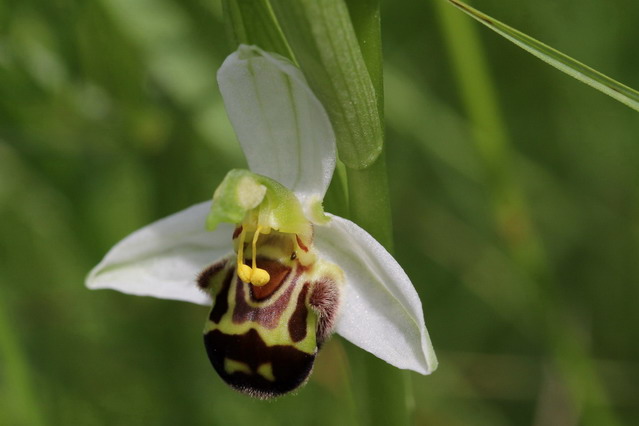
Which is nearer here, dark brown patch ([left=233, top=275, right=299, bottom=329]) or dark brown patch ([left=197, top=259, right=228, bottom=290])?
dark brown patch ([left=233, top=275, right=299, bottom=329])

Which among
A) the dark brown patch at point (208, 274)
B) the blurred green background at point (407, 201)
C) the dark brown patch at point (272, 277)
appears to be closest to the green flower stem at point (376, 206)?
the dark brown patch at point (272, 277)

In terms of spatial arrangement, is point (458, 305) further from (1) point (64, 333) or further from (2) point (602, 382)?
(1) point (64, 333)

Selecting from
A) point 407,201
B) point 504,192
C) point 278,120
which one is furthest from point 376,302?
point 407,201

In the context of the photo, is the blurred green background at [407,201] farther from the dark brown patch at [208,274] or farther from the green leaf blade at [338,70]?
the green leaf blade at [338,70]

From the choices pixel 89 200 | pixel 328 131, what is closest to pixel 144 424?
pixel 89 200

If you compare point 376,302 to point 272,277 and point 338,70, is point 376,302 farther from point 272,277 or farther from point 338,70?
point 338,70

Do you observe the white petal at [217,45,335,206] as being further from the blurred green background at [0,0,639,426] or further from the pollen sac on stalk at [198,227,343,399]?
the blurred green background at [0,0,639,426]

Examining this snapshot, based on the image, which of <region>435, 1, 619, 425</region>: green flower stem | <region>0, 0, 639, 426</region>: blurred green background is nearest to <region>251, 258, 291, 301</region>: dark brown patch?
<region>0, 0, 639, 426</region>: blurred green background

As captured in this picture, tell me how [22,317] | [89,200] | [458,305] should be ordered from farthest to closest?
[458,305] < [22,317] < [89,200]
